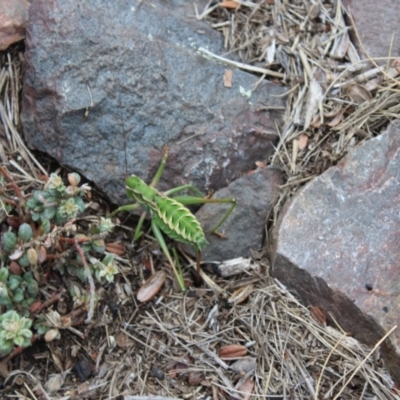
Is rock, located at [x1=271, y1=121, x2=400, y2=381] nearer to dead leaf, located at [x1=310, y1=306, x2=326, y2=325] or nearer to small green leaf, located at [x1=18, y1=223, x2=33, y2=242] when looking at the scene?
dead leaf, located at [x1=310, y1=306, x2=326, y2=325]

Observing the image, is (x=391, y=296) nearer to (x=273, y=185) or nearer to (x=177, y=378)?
(x=273, y=185)

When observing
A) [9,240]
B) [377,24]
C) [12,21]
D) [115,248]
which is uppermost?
[12,21]

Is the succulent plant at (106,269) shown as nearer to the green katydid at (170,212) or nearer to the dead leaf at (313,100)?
the green katydid at (170,212)

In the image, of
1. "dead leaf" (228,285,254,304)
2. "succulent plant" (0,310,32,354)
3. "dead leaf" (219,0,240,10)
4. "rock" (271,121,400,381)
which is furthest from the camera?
"dead leaf" (219,0,240,10)

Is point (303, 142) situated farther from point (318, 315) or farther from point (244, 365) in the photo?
point (244, 365)

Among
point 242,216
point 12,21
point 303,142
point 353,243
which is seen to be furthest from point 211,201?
point 12,21

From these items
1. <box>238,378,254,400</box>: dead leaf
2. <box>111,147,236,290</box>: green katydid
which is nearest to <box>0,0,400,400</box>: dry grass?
<box>238,378,254,400</box>: dead leaf
